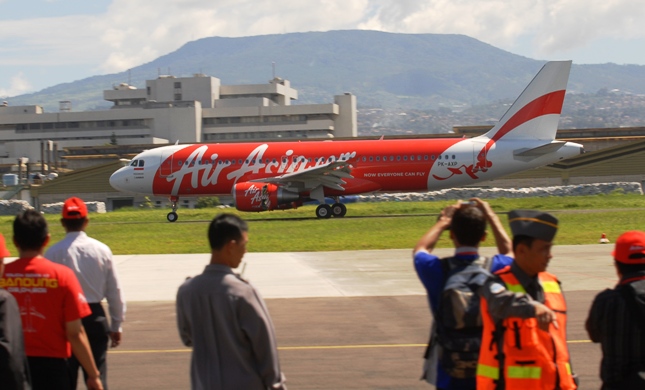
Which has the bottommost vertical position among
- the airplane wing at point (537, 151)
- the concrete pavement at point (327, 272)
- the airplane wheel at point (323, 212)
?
the airplane wheel at point (323, 212)

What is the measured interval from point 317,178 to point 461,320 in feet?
100

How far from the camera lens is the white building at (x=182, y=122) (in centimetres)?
11594

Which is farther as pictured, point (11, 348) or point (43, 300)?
point (43, 300)

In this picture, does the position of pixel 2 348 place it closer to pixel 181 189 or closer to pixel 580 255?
pixel 580 255

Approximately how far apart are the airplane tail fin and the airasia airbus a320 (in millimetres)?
40

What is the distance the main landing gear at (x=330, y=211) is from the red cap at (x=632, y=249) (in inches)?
1195

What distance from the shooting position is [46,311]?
19.5ft

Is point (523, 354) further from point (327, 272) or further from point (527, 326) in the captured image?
point (327, 272)

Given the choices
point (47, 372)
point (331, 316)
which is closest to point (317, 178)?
point (331, 316)

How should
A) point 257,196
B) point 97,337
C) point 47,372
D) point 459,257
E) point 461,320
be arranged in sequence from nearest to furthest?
1. point 461,320
2. point 459,257
3. point 47,372
4. point 97,337
5. point 257,196

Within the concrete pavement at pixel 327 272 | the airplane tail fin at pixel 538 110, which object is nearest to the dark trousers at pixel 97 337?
the concrete pavement at pixel 327 272

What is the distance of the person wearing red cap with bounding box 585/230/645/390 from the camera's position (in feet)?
16.9

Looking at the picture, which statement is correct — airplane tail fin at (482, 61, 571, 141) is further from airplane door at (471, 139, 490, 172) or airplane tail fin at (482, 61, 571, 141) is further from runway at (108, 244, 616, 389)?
runway at (108, 244, 616, 389)

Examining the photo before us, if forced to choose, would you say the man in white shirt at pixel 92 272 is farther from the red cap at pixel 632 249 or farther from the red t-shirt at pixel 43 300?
the red cap at pixel 632 249
